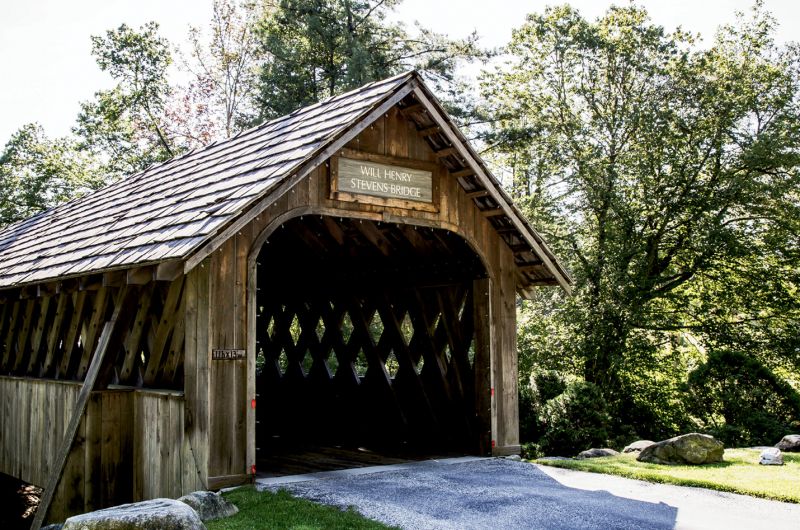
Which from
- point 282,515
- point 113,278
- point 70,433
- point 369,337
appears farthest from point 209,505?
point 369,337

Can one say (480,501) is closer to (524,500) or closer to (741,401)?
(524,500)

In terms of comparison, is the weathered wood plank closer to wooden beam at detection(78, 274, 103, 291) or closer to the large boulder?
wooden beam at detection(78, 274, 103, 291)

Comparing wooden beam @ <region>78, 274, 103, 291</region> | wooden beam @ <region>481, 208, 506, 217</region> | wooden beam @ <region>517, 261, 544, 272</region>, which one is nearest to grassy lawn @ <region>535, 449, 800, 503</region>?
wooden beam @ <region>517, 261, 544, 272</region>

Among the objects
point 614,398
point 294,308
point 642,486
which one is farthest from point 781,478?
point 614,398

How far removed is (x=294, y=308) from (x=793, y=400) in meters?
9.05

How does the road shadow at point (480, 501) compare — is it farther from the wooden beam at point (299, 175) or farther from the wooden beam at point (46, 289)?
the wooden beam at point (46, 289)

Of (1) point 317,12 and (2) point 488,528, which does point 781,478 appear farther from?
(1) point 317,12

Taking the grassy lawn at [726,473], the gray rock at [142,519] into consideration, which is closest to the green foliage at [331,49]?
the grassy lawn at [726,473]

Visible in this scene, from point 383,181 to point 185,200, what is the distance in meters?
2.20

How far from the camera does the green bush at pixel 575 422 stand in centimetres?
1489

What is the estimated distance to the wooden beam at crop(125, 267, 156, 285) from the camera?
791cm

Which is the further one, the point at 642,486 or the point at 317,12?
the point at 317,12

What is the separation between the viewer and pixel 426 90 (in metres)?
9.30

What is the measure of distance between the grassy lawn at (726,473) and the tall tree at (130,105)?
22.1 meters
